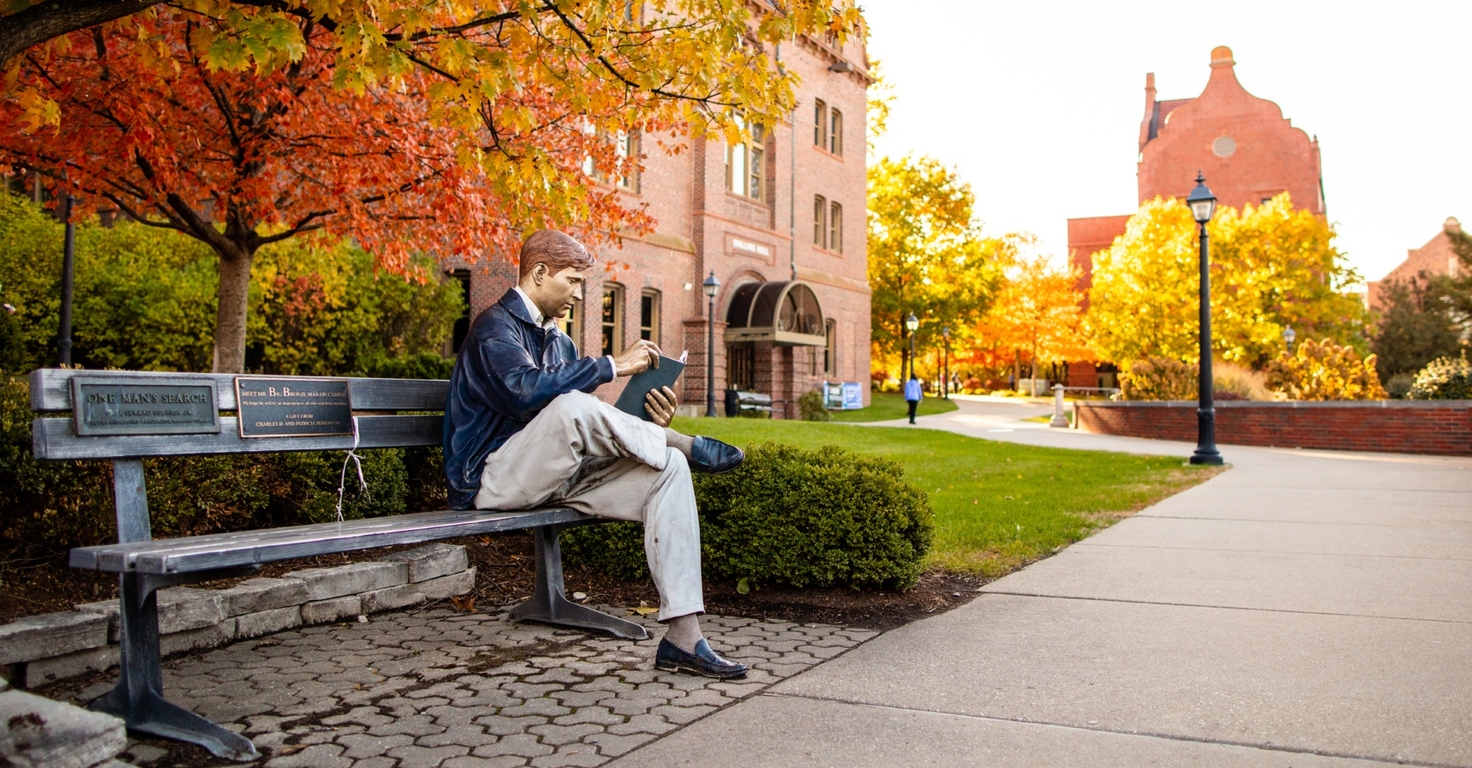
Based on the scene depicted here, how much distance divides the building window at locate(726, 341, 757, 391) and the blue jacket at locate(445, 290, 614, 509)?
25.3 m

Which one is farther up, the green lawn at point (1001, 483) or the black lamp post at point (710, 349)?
the black lamp post at point (710, 349)

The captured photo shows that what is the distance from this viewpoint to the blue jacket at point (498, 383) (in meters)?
4.24

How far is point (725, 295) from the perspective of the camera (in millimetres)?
28609

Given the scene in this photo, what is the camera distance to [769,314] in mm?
28344

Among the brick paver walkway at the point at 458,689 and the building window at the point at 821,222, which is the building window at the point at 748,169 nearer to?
the building window at the point at 821,222

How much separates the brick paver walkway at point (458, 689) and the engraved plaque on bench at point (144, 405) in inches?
38.1

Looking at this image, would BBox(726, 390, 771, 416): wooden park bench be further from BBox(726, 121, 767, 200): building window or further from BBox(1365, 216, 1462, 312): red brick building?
BBox(1365, 216, 1462, 312): red brick building

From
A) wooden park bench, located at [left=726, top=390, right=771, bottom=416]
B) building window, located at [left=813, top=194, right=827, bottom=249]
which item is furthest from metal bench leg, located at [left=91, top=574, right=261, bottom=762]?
building window, located at [left=813, top=194, right=827, bottom=249]

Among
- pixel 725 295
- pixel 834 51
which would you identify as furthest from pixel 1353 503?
pixel 834 51

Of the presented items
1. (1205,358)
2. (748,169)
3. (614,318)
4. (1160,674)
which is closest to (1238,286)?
(748,169)

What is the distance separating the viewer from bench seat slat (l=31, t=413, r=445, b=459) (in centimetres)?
345

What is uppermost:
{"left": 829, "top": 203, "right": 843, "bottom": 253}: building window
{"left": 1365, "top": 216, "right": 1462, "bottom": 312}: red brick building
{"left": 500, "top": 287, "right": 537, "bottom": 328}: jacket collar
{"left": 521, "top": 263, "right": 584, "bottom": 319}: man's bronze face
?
{"left": 1365, "top": 216, "right": 1462, "bottom": 312}: red brick building

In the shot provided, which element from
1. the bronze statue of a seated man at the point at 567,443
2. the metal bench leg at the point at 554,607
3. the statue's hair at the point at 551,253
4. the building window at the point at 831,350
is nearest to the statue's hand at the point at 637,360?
the bronze statue of a seated man at the point at 567,443

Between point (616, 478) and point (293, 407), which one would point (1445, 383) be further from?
point (293, 407)
